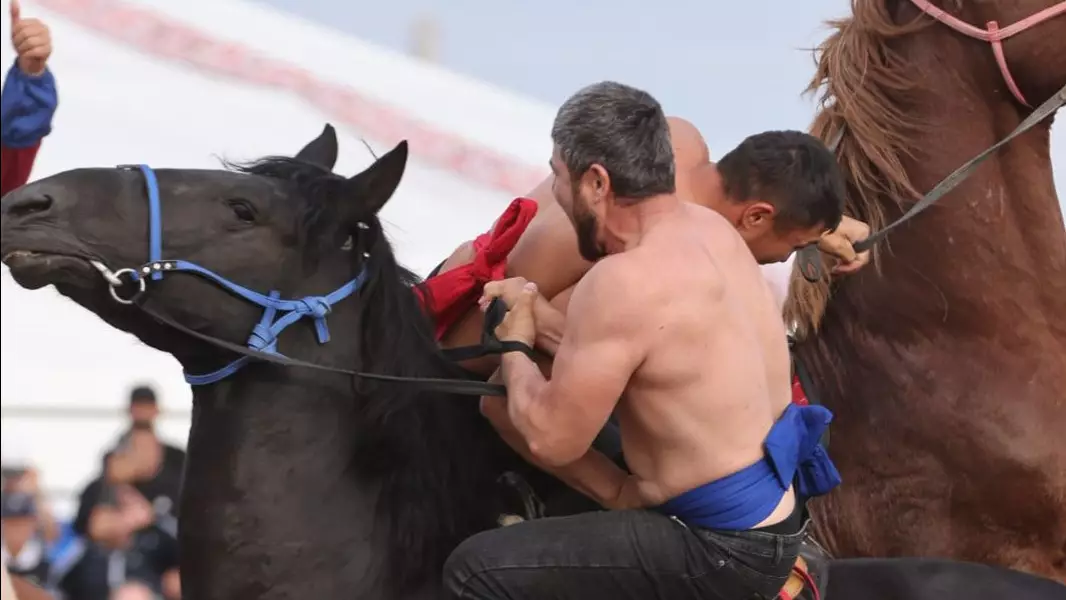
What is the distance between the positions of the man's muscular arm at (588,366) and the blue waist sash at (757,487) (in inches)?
10.3

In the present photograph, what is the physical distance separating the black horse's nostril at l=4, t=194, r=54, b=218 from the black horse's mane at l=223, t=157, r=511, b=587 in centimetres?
53

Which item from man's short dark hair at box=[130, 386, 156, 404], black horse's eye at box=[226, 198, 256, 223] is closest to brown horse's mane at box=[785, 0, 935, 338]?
black horse's eye at box=[226, 198, 256, 223]

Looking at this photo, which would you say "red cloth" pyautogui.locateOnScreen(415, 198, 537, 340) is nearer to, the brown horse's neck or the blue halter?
the blue halter

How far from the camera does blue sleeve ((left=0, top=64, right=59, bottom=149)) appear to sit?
12.5 feet

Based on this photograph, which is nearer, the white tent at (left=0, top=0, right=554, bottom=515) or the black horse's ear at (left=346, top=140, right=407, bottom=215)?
the black horse's ear at (left=346, top=140, right=407, bottom=215)

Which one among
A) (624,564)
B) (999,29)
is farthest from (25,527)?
(999,29)

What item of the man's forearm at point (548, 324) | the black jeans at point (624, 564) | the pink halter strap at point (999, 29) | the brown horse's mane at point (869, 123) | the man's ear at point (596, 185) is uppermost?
the pink halter strap at point (999, 29)

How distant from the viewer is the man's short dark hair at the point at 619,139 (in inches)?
122

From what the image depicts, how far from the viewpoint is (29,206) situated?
3100mm

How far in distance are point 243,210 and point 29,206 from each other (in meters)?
0.45

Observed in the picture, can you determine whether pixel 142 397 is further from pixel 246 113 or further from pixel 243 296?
pixel 246 113

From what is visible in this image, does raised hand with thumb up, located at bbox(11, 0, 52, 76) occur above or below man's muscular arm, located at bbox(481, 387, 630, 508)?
above

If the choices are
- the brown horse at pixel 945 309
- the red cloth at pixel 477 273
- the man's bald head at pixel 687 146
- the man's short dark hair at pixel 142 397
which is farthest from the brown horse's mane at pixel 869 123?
the man's short dark hair at pixel 142 397

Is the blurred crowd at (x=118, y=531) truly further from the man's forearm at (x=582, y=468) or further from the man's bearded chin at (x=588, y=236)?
the man's bearded chin at (x=588, y=236)
